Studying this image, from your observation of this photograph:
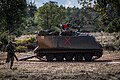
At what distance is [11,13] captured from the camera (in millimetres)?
32688

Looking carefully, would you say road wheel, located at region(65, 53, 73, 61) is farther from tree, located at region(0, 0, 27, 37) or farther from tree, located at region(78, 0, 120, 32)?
tree, located at region(78, 0, 120, 32)

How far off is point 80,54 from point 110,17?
40.2 feet

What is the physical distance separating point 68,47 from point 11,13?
31.2 ft

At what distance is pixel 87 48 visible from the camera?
25891 mm

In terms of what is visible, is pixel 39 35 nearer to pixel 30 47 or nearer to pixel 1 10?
pixel 1 10

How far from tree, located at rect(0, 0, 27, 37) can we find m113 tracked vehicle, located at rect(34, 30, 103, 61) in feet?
24.5

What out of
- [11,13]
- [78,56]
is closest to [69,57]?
[78,56]

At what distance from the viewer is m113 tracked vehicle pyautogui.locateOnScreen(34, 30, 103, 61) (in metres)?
25.9

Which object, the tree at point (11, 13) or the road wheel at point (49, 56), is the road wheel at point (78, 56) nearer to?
the road wheel at point (49, 56)

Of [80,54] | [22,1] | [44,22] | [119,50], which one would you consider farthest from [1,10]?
[44,22]

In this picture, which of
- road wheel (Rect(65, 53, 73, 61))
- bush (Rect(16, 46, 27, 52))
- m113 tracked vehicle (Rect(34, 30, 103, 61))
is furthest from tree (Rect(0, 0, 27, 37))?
road wheel (Rect(65, 53, 73, 61))

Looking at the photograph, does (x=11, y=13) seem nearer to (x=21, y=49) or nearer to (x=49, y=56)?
(x=21, y=49)

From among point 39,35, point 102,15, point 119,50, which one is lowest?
point 119,50

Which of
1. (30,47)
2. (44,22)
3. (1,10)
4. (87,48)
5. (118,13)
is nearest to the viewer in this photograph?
(118,13)
